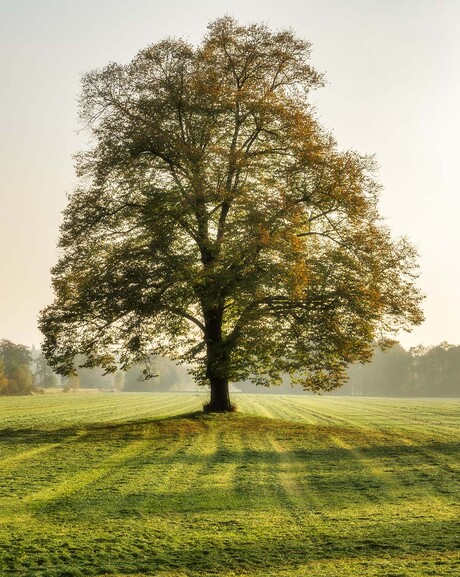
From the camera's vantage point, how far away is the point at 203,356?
28.9 m

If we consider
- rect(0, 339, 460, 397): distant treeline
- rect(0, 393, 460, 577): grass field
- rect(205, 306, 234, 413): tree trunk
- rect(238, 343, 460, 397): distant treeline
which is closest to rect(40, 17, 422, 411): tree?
rect(205, 306, 234, 413): tree trunk

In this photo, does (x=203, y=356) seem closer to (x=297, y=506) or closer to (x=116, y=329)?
(x=116, y=329)

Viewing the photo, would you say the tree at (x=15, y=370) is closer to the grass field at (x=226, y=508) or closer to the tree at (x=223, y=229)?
the tree at (x=223, y=229)

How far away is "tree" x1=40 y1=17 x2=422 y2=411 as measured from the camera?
86.5ft

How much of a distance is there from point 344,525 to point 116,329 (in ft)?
61.0

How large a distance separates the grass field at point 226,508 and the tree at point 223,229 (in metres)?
5.92

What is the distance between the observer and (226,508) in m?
11.8

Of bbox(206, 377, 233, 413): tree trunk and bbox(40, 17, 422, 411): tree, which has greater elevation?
bbox(40, 17, 422, 411): tree

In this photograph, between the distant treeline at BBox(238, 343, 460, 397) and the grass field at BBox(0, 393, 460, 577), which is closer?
the grass field at BBox(0, 393, 460, 577)

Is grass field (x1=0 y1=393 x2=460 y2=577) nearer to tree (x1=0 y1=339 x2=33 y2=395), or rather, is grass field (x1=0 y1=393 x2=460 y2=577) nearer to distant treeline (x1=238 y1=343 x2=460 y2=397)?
tree (x1=0 y1=339 x2=33 y2=395)

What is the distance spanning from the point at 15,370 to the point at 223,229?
8501 cm

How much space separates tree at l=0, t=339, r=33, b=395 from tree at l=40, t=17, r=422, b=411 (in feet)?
247

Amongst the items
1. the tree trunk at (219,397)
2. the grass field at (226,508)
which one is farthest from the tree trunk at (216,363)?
the grass field at (226,508)

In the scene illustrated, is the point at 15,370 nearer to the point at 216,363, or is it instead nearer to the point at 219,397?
the point at 219,397
